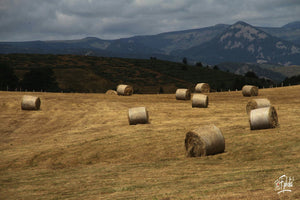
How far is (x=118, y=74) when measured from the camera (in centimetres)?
12662

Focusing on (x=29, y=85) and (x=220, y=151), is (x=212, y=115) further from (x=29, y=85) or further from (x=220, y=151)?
(x=29, y=85)

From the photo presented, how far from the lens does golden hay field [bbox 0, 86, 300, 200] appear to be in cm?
1234

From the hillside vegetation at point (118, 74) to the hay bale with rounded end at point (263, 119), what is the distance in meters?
75.7

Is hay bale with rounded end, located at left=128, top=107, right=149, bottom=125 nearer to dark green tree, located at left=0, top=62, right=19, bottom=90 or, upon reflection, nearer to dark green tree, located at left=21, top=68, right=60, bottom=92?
dark green tree, located at left=0, top=62, right=19, bottom=90

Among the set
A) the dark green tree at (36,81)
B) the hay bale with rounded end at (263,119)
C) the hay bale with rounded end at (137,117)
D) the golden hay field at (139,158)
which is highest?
the dark green tree at (36,81)

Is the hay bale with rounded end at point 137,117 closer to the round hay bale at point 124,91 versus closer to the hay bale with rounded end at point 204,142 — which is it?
the hay bale with rounded end at point 204,142

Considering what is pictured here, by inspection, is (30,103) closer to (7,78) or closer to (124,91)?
(124,91)

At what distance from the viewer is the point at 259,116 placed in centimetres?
2183

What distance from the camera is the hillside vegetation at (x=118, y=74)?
10988 centimetres

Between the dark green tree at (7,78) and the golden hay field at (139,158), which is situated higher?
the dark green tree at (7,78)

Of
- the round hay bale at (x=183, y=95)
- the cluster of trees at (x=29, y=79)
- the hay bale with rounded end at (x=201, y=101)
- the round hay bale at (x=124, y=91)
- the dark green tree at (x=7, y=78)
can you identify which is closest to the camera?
the hay bale with rounded end at (x=201, y=101)

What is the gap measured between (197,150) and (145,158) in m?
2.86

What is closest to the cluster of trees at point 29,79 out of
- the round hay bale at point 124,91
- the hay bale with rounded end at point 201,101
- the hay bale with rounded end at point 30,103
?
the round hay bale at point 124,91

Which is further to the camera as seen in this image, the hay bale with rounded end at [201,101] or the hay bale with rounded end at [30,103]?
the hay bale with rounded end at [30,103]
